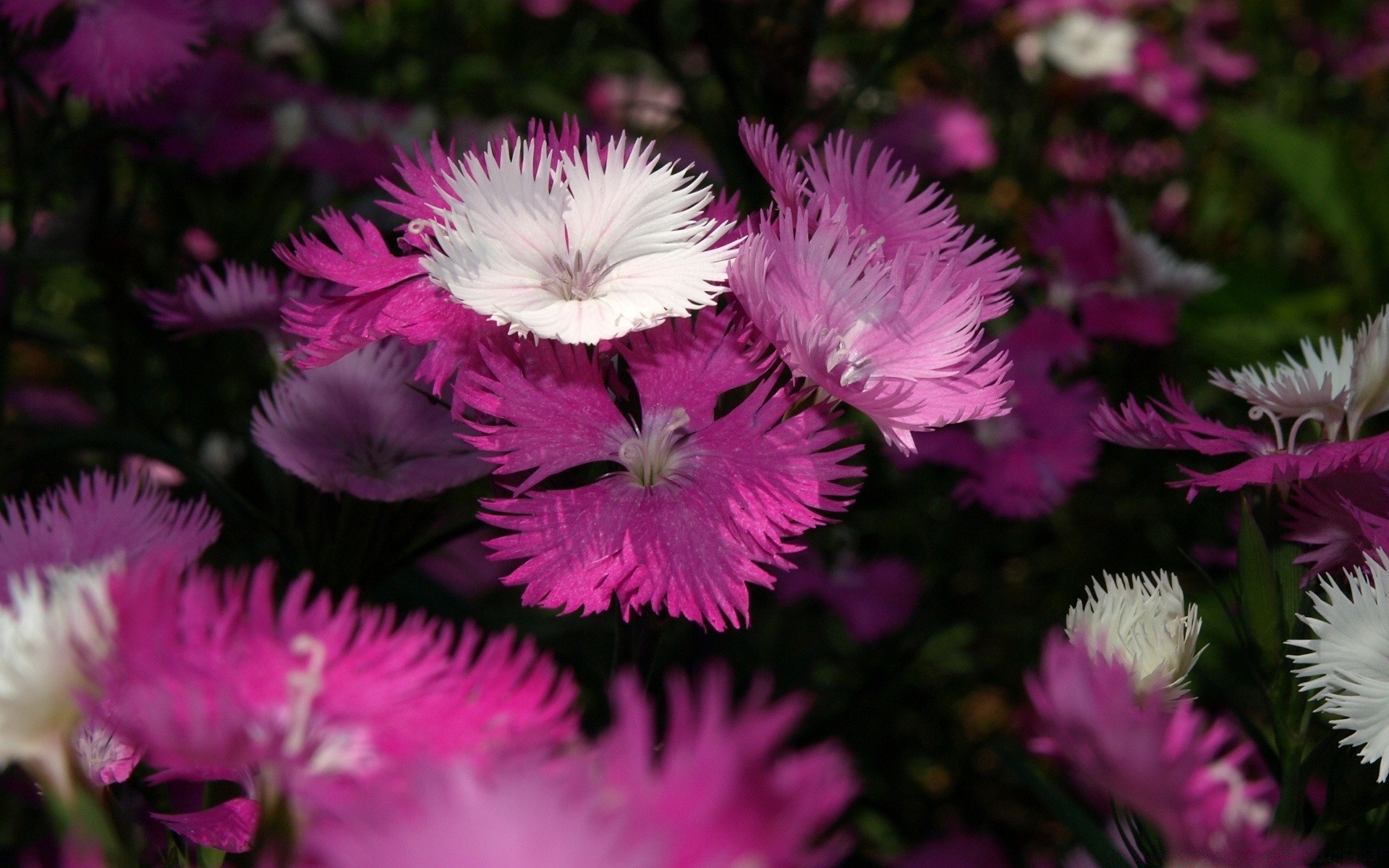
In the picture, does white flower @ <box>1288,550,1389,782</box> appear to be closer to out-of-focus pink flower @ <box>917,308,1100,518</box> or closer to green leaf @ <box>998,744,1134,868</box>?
green leaf @ <box>998,744,1134,868</box>

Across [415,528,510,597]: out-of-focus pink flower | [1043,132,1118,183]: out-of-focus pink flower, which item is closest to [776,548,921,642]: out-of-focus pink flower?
[415,528,510,597]: out-of-focus pink flower

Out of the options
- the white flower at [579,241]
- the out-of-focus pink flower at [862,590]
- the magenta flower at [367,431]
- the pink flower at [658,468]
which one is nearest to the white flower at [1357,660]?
the pink flower at [658,468]

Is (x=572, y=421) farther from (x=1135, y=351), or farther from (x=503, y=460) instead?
(x=1135, y=351)

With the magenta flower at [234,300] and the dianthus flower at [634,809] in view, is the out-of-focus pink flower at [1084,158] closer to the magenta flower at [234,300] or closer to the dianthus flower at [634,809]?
the magenta flower at [234,300]

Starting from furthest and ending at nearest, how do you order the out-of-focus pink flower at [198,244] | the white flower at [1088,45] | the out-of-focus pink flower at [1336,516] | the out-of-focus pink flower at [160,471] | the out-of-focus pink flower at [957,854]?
1. the white flower at [1088,45]
2. the out-of-focus pink flower at [198,244]
3. the out-of-focus pink flower at [957,854]
4. the out-of-focus pink flower at [160,471]
5. the out-of-focus pink flower at [1336,516]

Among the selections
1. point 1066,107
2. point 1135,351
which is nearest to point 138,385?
point 1135,351
